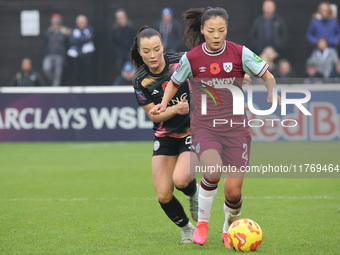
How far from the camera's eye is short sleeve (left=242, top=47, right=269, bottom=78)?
613 centimetres

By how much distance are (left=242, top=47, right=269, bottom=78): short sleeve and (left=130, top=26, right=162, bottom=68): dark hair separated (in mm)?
932

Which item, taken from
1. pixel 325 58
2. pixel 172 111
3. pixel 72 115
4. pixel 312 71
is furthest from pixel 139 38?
pixel 325 58

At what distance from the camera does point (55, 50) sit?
18.7 meters

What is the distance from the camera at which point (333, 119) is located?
15.1 m

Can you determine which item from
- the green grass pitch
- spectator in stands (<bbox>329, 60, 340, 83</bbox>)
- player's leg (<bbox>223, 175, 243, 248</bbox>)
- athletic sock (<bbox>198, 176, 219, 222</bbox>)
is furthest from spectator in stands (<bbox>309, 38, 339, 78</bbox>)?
athletic sock (<bbox>198, 176, 219, 222</bbox>)

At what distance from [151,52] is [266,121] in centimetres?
906

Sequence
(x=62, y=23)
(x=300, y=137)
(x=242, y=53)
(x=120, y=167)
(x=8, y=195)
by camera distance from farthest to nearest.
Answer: (x=62, y=23) → (x=300, y=137) → (x=120, y=167) → (x=8, y=195) → (x=242, y=53)

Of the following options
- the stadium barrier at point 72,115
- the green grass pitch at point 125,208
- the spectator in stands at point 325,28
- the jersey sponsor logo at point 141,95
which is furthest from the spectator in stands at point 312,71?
the jersey sponsor logo at point 141,95

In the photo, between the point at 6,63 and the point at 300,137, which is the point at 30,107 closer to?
the point at 6,63

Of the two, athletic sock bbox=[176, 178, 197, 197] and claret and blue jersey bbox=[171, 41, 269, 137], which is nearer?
claret and blue jersey bbox=[171, 41, 269, 137]

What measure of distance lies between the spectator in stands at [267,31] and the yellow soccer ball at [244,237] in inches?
480

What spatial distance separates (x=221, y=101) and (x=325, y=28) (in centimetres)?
1191

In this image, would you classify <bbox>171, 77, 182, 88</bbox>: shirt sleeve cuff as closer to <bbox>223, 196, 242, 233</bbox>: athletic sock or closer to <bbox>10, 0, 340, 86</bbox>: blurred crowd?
<bbox>223, 196, 242, 233</bbox>: athletic sock

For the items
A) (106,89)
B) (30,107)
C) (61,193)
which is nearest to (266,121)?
(106,89)
